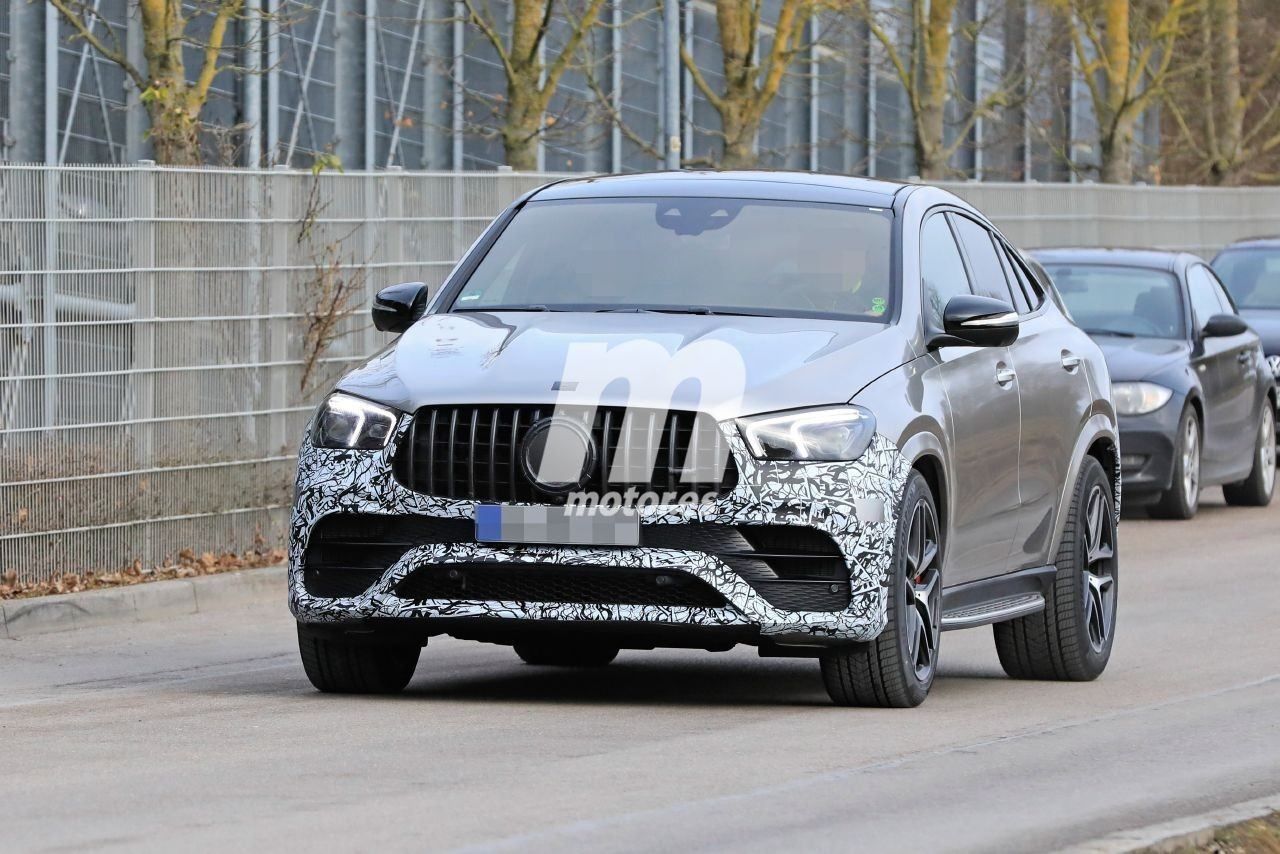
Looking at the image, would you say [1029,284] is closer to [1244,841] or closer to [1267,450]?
[1244,841]

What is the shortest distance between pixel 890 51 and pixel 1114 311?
Answer: 1375 cm

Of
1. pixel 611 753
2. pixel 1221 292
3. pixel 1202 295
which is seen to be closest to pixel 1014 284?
pixel 611 753

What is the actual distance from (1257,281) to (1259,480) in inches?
172

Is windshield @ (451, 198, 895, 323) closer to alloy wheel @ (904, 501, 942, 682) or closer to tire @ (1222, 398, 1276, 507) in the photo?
alloy wheel @ (904, 501, 942, 682)

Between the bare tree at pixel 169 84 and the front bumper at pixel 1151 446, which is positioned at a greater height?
the bare tree at pixel 169 84

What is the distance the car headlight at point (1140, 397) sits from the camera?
17.8 metres

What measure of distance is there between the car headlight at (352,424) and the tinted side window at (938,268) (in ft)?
6.52

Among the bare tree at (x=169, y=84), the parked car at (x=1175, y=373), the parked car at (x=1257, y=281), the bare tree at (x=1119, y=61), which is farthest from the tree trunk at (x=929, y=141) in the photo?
the bare tree at (x=169, y=84)

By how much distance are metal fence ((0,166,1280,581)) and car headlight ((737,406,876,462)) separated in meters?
5.37

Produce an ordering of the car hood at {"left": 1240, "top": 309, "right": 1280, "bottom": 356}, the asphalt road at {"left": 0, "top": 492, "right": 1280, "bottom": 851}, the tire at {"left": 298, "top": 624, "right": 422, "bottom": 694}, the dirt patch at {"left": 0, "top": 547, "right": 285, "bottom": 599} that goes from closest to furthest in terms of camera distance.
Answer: the asphalt road at {"left": 0, "top": 492, "right": 1280, "bottom": 851} < the tire at {"left": 298, "top": 624, "right": 422, "bottom": 694} < the dirt patch at {"left": 0, "top": 547, "right": 285, "bottom": 599} < the car hood at {"left": 1240, "top": 309, "right": 1280, "bottom": 356}

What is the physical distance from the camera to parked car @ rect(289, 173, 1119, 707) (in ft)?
26.6

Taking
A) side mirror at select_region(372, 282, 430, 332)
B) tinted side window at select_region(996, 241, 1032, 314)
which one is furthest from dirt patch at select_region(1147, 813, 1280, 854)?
tinted side window at select_region(996, 241, 1032, 314)

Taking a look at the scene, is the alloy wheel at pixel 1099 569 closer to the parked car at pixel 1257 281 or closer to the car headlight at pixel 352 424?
the car headlight at pixel 352 424

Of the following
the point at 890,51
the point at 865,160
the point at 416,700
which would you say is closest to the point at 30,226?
the point at 416,700
